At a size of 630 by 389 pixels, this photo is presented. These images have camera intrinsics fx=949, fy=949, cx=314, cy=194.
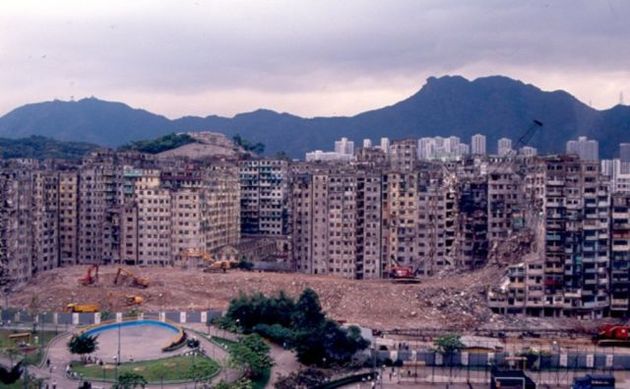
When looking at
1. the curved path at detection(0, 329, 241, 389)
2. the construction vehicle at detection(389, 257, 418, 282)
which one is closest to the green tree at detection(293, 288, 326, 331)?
the curved path at detection(0, 329, 241, 389)

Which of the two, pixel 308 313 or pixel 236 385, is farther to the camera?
pixel 308 313

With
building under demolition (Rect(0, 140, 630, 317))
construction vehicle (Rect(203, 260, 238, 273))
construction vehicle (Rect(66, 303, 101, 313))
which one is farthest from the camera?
construction vehicle (Rect(203, 260, 238, 273))

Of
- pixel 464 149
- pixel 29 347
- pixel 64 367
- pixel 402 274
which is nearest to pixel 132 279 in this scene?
pixel 29 347

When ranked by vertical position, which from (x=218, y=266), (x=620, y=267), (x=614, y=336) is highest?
(x=620, y=267)

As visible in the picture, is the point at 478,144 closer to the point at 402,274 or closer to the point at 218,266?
the point at 402,274

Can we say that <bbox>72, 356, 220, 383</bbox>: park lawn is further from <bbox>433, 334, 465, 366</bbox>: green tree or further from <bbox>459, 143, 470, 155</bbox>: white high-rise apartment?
<bbox>459, 143, 470, 155</bbox>: white high-rise apartment

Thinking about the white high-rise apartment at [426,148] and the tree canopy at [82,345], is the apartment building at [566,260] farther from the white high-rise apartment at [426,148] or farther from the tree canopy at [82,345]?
the white high-rise apartment at [426,148]
